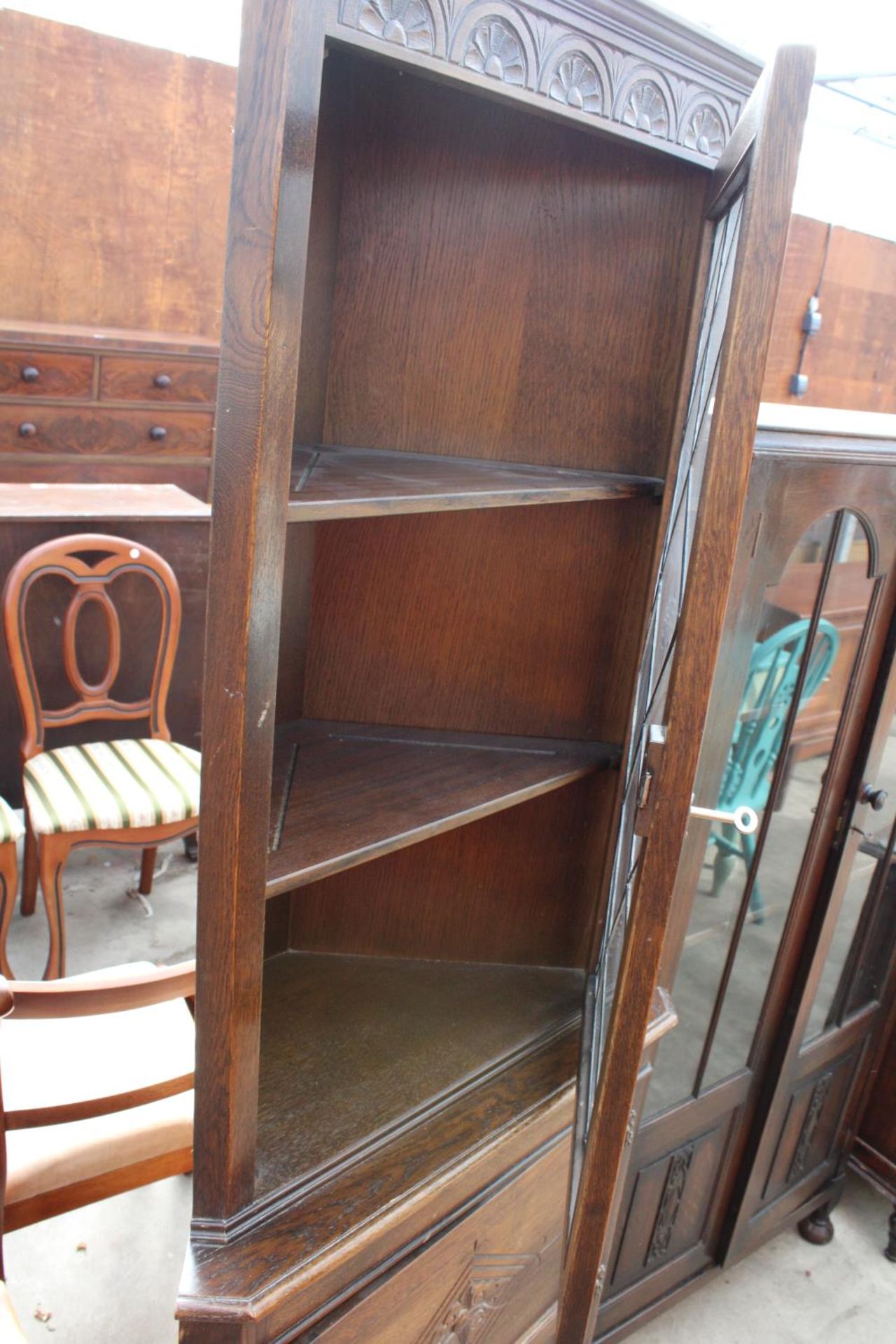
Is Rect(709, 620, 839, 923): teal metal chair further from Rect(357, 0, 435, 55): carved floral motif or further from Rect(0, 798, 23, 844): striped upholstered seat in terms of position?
Rect(0, 798, 23, 844): striped upholstered seat

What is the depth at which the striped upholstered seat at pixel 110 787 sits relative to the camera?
2.36 m

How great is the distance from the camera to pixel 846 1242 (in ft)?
7.59

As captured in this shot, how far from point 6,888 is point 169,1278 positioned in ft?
2.90

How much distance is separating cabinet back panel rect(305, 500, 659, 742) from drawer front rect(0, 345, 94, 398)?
2.75 metres

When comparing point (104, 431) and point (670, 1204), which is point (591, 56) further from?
point (104, 431)

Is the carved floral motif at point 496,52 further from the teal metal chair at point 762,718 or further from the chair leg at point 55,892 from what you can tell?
the chair leg at point 55,892

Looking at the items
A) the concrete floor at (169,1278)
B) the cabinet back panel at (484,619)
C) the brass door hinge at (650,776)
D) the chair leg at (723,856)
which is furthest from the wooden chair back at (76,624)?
the brass door hinge at (650,776)

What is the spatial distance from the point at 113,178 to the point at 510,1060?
364 cm

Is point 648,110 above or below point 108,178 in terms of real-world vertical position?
below

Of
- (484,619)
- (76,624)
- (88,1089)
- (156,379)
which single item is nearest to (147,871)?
(76,624)

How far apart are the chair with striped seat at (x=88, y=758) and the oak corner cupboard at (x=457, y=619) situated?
966mm

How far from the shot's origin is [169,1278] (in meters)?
1.91

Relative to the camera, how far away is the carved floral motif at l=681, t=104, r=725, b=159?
117 centimetres

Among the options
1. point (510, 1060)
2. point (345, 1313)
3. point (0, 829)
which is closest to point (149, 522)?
point (0, 829)
